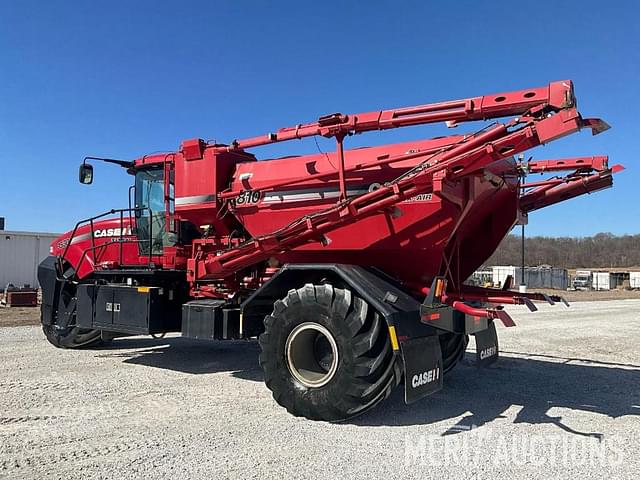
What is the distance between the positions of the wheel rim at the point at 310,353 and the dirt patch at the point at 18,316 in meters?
11.0

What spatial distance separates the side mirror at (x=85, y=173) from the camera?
901 cm

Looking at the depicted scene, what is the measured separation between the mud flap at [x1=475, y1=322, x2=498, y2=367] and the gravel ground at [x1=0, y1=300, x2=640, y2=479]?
38 cm

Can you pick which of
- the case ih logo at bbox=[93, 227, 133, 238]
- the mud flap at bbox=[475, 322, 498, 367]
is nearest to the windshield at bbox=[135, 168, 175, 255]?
the case ih logo at bbox=[93, 227, 133, 238]

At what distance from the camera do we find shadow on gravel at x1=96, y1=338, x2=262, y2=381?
824cm

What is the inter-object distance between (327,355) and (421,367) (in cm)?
112

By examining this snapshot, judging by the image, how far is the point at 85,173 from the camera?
29.7 ft

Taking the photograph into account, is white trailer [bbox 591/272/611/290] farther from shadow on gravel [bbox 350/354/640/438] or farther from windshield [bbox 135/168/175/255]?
windshield [bbox 135/168/175/255]

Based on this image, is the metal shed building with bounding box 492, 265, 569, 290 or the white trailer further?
the white trailer

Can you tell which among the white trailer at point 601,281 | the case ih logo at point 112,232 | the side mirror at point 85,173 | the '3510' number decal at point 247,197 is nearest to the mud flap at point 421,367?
the '3510' number decal at point 247,197

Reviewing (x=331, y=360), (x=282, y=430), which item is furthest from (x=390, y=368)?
(x=282, y=430)

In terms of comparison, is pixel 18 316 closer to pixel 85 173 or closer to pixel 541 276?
pixel 85 173

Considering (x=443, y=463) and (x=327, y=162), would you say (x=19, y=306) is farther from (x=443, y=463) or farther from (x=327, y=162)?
(x=443, y=463)

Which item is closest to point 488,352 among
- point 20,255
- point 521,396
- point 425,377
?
point 521,396

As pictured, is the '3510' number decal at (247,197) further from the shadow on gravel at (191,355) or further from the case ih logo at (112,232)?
the case ih logo at (112,232)
